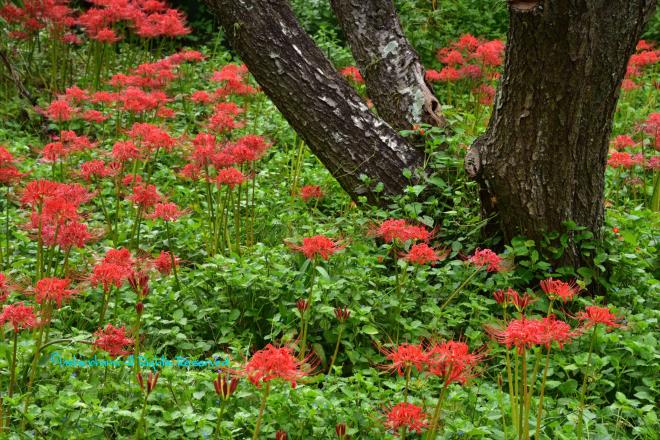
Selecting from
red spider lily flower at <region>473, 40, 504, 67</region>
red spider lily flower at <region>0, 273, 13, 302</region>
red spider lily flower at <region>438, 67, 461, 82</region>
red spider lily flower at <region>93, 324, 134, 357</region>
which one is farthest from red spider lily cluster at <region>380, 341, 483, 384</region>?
red spider lily flower at <region>438, 67, 461, 82</region>

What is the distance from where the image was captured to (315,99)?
427 cm

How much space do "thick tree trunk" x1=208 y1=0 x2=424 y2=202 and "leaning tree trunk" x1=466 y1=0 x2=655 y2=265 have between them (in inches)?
22.7

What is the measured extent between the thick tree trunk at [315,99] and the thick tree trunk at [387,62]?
396mm

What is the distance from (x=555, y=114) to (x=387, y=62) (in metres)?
1.57

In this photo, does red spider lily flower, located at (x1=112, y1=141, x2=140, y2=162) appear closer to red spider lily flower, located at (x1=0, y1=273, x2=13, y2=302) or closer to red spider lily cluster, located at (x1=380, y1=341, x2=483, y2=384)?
red spider lily flower, located at (x1=0, y1=273, x2=13, y2=302)

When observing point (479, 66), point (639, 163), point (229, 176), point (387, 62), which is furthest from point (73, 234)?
point (479, 66)

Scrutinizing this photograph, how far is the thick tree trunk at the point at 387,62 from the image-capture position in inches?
186

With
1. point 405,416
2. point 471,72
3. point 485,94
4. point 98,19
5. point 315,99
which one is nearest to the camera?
point 405,416

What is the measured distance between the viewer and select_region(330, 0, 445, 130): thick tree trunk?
4.73 meters

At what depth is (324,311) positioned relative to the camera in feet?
10.0

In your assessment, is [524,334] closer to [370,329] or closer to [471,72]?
[370,329]

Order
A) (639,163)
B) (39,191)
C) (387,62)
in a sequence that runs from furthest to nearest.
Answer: (387,62) → (639,163) → (39,191)

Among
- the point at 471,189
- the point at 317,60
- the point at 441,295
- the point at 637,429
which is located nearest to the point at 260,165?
the point at 317,60

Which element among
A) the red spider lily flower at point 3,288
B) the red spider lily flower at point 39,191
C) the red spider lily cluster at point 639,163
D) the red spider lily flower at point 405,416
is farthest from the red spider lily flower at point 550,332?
the red spider lily cluster at point 639,163
